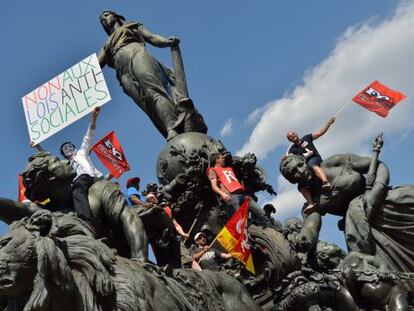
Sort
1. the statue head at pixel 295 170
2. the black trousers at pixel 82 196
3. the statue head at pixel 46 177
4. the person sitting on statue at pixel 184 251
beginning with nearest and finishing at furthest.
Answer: the black trousers at pixel 82 196 < the statue head at pixel 46 177 < the person sitting on statue at pixel 184 251 < the statue head at pixel 295 170

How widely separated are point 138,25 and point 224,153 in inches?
137

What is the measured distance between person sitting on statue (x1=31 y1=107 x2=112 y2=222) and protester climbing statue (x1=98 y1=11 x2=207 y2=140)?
0.69 metres

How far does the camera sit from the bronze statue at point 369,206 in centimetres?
809

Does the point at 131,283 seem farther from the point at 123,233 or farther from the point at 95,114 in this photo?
the point at 95,114

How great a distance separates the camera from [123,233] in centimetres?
594

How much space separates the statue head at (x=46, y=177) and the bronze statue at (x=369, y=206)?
2.87 metres

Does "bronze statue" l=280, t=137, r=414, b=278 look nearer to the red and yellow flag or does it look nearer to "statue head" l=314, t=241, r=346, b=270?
"statue head" l=314, t=241, r=346, b=270

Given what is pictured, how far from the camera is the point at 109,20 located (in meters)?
11.4

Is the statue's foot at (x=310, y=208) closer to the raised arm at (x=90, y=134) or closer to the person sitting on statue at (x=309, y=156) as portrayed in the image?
the person sitting on statue at (x=309, y=156)

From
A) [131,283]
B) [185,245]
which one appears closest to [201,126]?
[185,245]

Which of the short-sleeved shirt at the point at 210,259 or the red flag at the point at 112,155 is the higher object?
the red flag at the point at 112,155

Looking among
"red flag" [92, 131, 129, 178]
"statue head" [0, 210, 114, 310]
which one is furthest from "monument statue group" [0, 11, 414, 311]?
"red flag" [92, 131, 129, 178]

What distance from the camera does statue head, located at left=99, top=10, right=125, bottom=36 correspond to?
11414 mm

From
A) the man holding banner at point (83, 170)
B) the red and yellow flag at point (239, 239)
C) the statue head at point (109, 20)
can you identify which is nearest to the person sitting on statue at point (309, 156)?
the red and yellow flag at point (239, 239)
